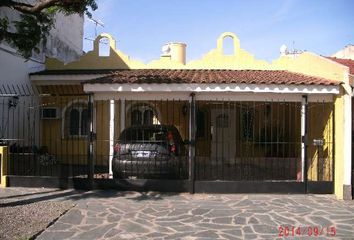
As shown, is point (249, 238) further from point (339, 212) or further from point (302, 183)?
point (302, 183)

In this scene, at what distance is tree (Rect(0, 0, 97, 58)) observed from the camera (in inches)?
297

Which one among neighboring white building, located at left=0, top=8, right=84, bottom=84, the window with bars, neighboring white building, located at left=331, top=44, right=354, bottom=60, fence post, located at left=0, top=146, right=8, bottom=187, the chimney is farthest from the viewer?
neighboring white building, located at left=331, top=44, right=354, bottom=60

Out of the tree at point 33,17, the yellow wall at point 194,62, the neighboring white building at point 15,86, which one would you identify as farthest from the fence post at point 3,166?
the yellow wall at point 194,62

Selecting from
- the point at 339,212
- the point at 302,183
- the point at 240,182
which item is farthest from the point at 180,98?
the point at 339,212

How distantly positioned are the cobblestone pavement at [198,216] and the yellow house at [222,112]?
2.47 feet

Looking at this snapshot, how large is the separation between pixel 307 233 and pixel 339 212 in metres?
1.75

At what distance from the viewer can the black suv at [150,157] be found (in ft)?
32.1

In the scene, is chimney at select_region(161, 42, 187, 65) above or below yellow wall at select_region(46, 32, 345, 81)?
above

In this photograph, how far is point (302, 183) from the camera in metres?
9.52

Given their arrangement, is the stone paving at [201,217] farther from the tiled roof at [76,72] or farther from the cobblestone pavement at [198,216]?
the tiled roof at [76,72]

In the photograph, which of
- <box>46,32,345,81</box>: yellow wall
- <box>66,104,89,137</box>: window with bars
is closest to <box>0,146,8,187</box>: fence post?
<box>66,104,89,137</box>: window with bars

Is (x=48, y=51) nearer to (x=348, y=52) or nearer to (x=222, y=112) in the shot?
(x=222, y=112)
